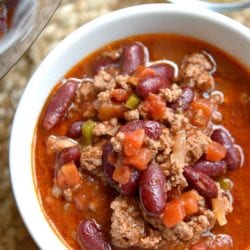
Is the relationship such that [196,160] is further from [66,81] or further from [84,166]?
[66,81]

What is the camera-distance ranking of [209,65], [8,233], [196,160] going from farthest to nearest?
[8,233] < [209,65] < [196,160]

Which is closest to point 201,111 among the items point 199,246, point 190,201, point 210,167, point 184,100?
point 184,100

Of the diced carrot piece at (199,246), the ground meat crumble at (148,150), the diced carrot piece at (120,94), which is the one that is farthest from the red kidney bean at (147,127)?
the diced carrot piece at (199,246)

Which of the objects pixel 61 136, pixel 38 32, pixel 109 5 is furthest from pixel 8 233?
pixel 109 5

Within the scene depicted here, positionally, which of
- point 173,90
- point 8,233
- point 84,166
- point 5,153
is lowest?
point 8,233

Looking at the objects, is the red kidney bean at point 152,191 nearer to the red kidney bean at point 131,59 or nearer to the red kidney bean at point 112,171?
the red kidney bean at point 112,171
